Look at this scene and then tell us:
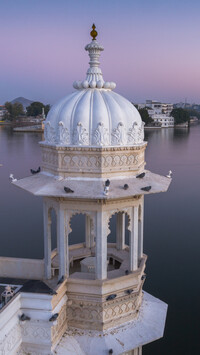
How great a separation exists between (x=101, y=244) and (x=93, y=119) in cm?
247

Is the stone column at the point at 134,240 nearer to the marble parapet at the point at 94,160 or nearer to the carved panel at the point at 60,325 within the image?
the marble parapet at the point at 94,160

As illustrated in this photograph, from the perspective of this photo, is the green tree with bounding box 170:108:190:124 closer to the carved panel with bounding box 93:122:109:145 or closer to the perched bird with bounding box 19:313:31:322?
the carved panel with bounding box 93:122:109:145

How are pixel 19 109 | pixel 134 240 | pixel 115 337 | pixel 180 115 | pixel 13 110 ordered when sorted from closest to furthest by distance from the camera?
→ pixel 115 337
pixel 134 240
pixel 180 115
pixel 13 110
pixel 19 109

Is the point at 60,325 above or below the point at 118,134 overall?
below

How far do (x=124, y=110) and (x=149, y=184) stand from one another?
158 cm

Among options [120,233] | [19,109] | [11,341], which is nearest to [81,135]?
[120,233]

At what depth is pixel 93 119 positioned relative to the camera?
21.6ft

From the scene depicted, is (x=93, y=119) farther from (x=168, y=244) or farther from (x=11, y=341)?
(x=168, y=244)

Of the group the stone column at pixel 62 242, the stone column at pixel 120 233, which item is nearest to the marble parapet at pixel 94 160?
the stone column at pixel 62 242

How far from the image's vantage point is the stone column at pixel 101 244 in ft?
22.0

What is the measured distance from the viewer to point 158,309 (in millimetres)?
8023

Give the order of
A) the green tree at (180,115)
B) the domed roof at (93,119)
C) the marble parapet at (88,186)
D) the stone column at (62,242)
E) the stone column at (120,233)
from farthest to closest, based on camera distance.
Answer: the green tree at (180,115)
the stone column at (120,233)
the stone column at (62,242)
the domed roof at (93,119)
the marble parapet at (88,186)

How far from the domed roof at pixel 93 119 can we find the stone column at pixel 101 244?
4.84 ft

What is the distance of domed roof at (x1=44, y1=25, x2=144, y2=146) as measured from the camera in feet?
21.5
